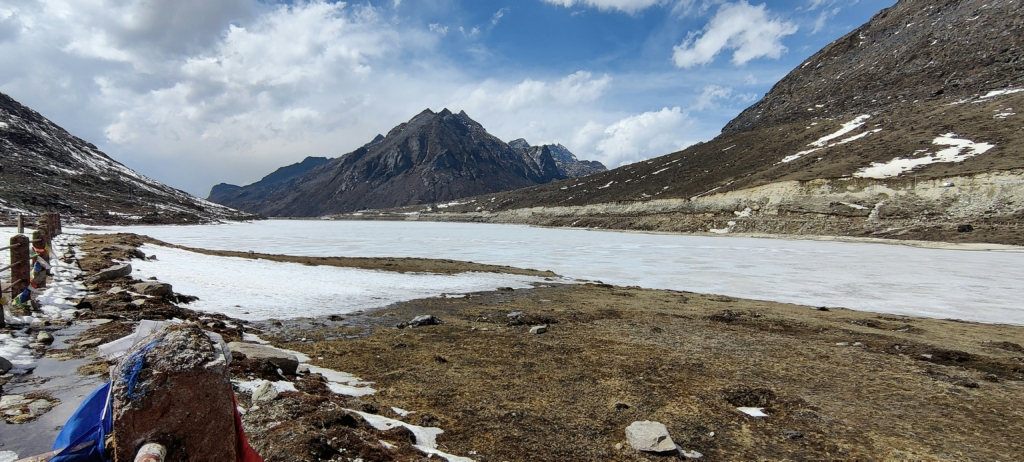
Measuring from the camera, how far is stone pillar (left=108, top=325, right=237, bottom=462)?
1883 mm

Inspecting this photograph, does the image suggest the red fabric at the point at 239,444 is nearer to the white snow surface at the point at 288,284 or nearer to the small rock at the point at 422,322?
the small rock at the point at 422,322

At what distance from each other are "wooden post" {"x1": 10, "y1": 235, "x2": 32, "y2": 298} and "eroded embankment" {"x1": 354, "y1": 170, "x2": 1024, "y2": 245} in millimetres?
57119

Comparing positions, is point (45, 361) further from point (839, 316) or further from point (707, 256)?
point (707, 256)

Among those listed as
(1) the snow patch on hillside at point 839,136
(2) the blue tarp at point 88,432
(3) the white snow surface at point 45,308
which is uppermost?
(1) the snow patch on hillside at point 839,136

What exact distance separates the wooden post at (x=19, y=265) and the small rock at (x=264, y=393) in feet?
19.4

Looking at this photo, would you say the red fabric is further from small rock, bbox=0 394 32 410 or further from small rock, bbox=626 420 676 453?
small rock, bbox=626 420 676 453

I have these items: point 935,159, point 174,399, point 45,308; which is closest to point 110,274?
point 45,308

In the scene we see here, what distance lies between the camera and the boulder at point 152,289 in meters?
10.7

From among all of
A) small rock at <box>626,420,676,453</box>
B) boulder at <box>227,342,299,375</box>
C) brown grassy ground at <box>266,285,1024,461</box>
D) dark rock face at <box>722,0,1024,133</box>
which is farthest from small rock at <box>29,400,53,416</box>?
dark rock face at <box>722,0,1024,133</box>

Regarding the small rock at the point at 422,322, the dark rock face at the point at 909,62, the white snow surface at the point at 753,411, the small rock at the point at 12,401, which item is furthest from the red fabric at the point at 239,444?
the dark rock face at the point at 909,62

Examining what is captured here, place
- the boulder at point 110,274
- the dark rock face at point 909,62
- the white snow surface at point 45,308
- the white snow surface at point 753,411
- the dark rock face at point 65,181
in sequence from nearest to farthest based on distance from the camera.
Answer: the white snow surface at point 45,308, the white snow surface at point 753,411, the boulder at point 110,274, the dark rock face at point 65,181, the dark rock face at point 909,62

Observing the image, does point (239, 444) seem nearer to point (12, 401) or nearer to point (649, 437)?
point (12, 401)

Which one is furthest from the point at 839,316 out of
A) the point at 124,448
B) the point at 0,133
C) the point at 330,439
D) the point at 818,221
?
the point at 0,133

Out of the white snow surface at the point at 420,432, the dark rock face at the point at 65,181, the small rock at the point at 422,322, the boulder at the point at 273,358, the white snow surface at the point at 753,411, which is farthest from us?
the dark rock face at the point at 65,181
